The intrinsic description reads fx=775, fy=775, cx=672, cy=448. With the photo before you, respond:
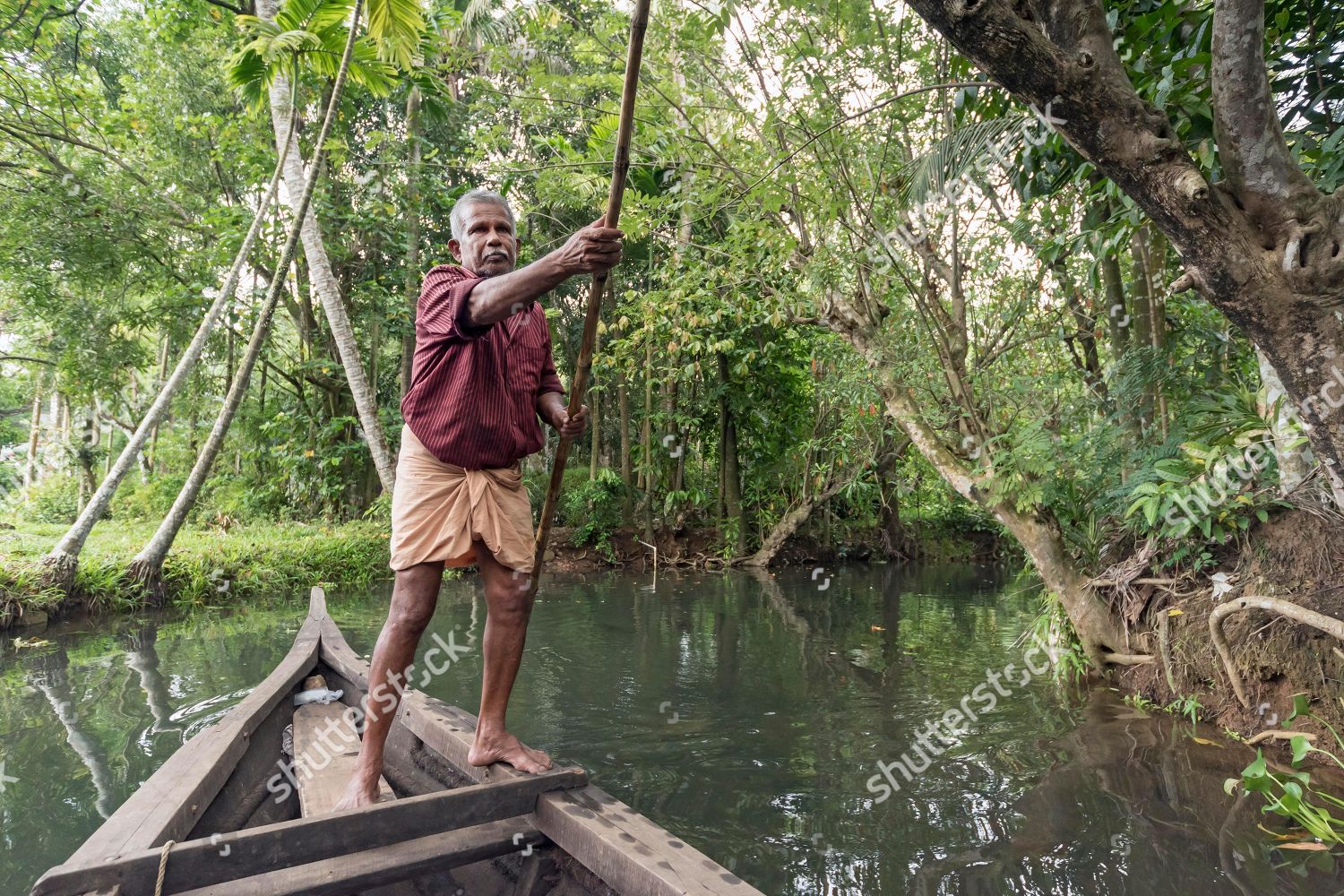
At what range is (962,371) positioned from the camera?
201 inches

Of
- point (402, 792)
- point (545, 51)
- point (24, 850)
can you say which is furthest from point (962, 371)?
point (545, 51)

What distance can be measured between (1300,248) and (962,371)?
318cm

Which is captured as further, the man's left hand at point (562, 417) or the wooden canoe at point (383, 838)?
the man's left hand at point (562, 417)

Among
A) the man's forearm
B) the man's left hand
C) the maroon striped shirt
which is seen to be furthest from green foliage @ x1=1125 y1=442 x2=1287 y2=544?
the man's forearm

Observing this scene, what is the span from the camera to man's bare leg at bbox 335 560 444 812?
2.10 meters

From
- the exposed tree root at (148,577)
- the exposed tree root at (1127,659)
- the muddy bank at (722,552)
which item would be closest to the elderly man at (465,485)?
the exposed tree root at (1127,659)

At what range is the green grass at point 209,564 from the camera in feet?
22.3

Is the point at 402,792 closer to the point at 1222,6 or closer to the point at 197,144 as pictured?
the point at 1222,6

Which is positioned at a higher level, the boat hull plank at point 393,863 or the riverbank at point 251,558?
the boat hull plank at point 393,863

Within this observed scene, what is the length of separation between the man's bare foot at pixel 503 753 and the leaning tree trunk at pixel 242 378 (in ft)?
15.4

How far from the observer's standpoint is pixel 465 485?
2.26 metres

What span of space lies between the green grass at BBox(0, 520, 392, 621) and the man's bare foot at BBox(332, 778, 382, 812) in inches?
248

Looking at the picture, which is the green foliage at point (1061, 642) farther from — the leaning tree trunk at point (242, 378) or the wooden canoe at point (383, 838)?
the leaning tree trunk at point (242, 378)

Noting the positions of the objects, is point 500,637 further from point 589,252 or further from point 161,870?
point 589,252
